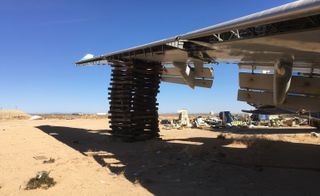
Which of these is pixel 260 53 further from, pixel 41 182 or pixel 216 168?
pixel 41 182

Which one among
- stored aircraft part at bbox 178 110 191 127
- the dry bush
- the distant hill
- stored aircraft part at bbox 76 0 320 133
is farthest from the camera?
the distant hill

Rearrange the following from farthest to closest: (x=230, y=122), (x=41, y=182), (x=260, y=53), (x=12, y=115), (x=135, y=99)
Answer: (x=12, y=115) → (x=230, y=122) → (x=135, y=99) → (x=260, y=53) → (x=41, y=182)

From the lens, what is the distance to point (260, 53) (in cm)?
1279

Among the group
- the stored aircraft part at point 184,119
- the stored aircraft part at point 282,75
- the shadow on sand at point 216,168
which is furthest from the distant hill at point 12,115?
the stored aircraft part at point 282,75

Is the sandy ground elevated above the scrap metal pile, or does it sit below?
below

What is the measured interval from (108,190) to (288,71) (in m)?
7.12

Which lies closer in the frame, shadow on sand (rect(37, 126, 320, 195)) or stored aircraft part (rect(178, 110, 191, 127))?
shadow on sand (rect(37, 126, 320, 195))

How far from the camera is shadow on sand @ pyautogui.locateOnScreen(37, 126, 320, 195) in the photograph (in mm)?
8805

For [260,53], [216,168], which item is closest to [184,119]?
[260,53]

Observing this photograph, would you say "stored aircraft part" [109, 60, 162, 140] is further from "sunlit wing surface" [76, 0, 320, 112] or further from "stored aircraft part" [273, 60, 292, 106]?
"stored aircraft part" [273, 60, 292, 106]

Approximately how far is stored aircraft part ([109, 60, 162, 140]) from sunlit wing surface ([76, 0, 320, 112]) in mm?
567

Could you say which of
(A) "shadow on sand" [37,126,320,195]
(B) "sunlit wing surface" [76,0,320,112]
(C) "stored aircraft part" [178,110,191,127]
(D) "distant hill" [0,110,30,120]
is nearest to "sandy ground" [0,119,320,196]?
(A) "shadow on sand" [37,126,320,195]

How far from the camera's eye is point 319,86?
51.7 feet

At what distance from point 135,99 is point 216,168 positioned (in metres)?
8.87
